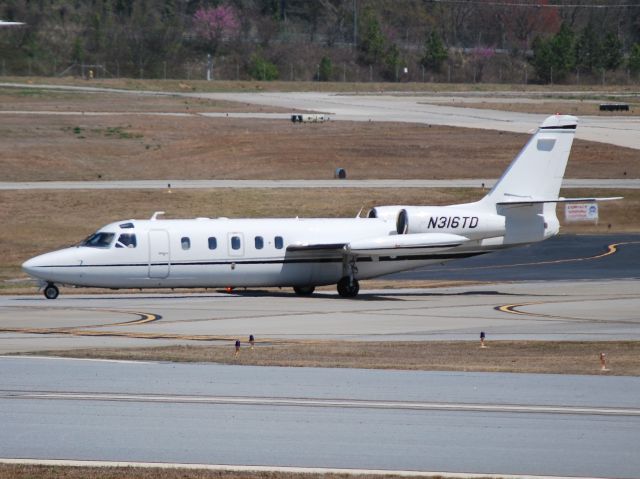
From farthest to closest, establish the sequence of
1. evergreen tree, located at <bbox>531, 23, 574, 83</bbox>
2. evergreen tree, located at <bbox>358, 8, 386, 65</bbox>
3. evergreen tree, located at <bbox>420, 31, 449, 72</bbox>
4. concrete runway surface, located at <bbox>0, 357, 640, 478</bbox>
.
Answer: evergreen tree, located at <bbox>420, 31, 449, 72</bbox> → evergreen tree, located at <bbox>358, 8, 386, 65</bbox> → evergreen tree, located at <bbox>531, 23, 574, 83</bbox> → concrete runway surface, located at <bbox>0, 357, 640, 478</bbox>

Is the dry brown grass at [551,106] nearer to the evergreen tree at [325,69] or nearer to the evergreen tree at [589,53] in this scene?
the evergreen tree at [325,69]

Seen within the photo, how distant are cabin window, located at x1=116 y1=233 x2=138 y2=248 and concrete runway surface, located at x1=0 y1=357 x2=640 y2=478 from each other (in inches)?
548

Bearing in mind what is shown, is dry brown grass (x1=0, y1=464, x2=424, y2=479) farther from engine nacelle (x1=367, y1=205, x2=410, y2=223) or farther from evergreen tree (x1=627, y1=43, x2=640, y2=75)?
evergreen tree (x1=627, y1=43, x2=640, y2=75)

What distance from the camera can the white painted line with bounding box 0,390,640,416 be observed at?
1570 centimetres

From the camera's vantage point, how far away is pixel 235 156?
65.6 m

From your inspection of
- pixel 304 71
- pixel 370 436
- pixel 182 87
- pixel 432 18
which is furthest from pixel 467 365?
pixel 432 18

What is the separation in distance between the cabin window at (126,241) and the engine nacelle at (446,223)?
8.14 metres

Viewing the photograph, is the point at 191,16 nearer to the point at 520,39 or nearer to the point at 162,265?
the point at 520,39

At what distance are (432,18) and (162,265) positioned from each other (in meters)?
116

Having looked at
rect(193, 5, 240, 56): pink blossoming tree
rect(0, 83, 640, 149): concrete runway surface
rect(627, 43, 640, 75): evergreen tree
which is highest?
rect(193, 5, 240, 56): pink blossoming tree

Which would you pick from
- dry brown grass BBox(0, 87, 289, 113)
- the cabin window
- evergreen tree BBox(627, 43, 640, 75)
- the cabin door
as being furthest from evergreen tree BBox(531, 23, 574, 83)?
the cabin window

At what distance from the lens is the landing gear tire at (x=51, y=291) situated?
33500 millimetres

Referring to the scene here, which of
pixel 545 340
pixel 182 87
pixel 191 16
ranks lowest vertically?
pixel 545 340

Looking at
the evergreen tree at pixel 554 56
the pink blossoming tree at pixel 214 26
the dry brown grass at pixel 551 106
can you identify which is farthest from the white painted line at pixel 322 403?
the pink blossoming tree at pixel 214 26
